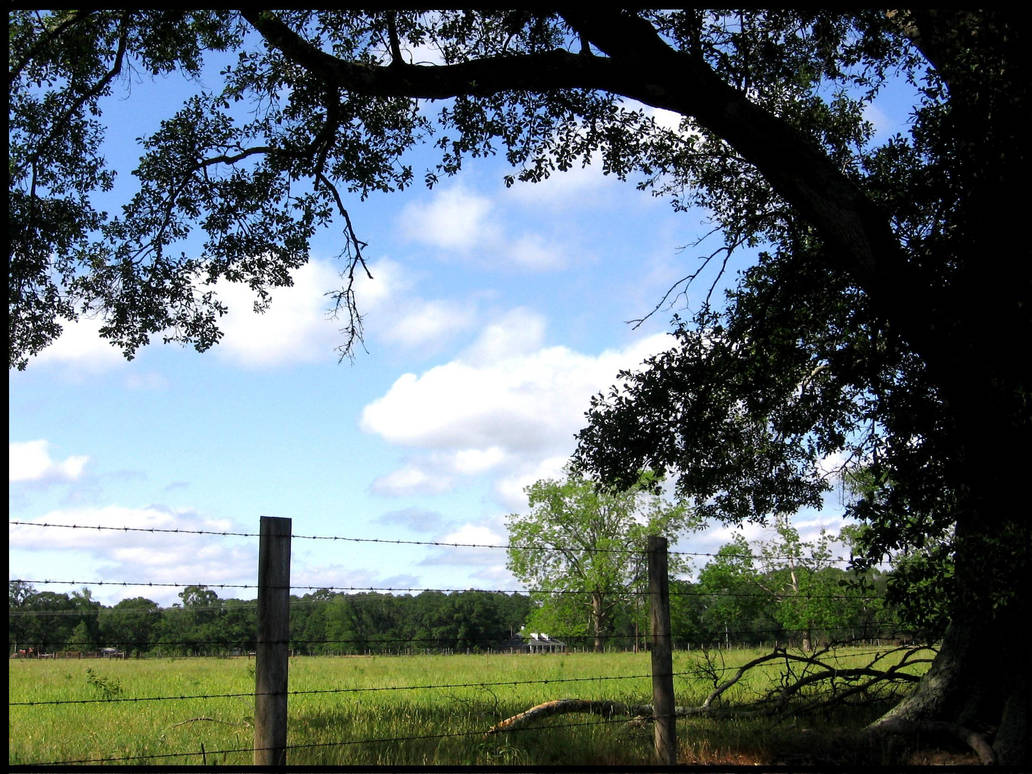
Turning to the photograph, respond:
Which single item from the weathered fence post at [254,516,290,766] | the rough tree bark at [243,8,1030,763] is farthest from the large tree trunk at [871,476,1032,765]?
the weathered fence post at [254,516,290,766]

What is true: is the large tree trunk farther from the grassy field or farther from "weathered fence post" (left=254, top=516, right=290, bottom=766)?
"weathered fence post" (left=254, top=516, right=290, bottom=766)

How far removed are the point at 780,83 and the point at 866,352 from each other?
4.35 metres

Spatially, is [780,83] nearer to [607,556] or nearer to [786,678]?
[786,678]

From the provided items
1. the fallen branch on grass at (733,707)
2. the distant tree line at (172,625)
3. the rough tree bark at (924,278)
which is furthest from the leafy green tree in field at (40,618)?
the rough tree bark at (924,278)

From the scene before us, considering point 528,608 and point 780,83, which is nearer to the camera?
point 780,83

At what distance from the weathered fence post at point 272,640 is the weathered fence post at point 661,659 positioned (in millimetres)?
3970

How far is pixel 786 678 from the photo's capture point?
45.9 feet

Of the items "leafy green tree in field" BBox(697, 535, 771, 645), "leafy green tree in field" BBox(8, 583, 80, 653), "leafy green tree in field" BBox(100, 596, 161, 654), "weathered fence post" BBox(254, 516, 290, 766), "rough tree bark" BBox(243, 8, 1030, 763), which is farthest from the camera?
"leafy green tree in field" BBox(697, 535, 771, 645)

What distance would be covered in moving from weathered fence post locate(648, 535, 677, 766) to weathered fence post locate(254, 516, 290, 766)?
3.97m

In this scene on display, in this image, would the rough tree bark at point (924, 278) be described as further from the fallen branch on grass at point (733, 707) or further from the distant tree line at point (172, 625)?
the distant tree line at point (172, 625)

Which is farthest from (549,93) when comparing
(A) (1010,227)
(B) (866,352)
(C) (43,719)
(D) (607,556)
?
(D) (607,556)

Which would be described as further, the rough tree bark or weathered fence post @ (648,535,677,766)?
weathered fence post @ (648,535,677,766)

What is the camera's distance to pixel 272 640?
7.54 metres

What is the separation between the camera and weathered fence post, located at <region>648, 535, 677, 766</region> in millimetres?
9547
